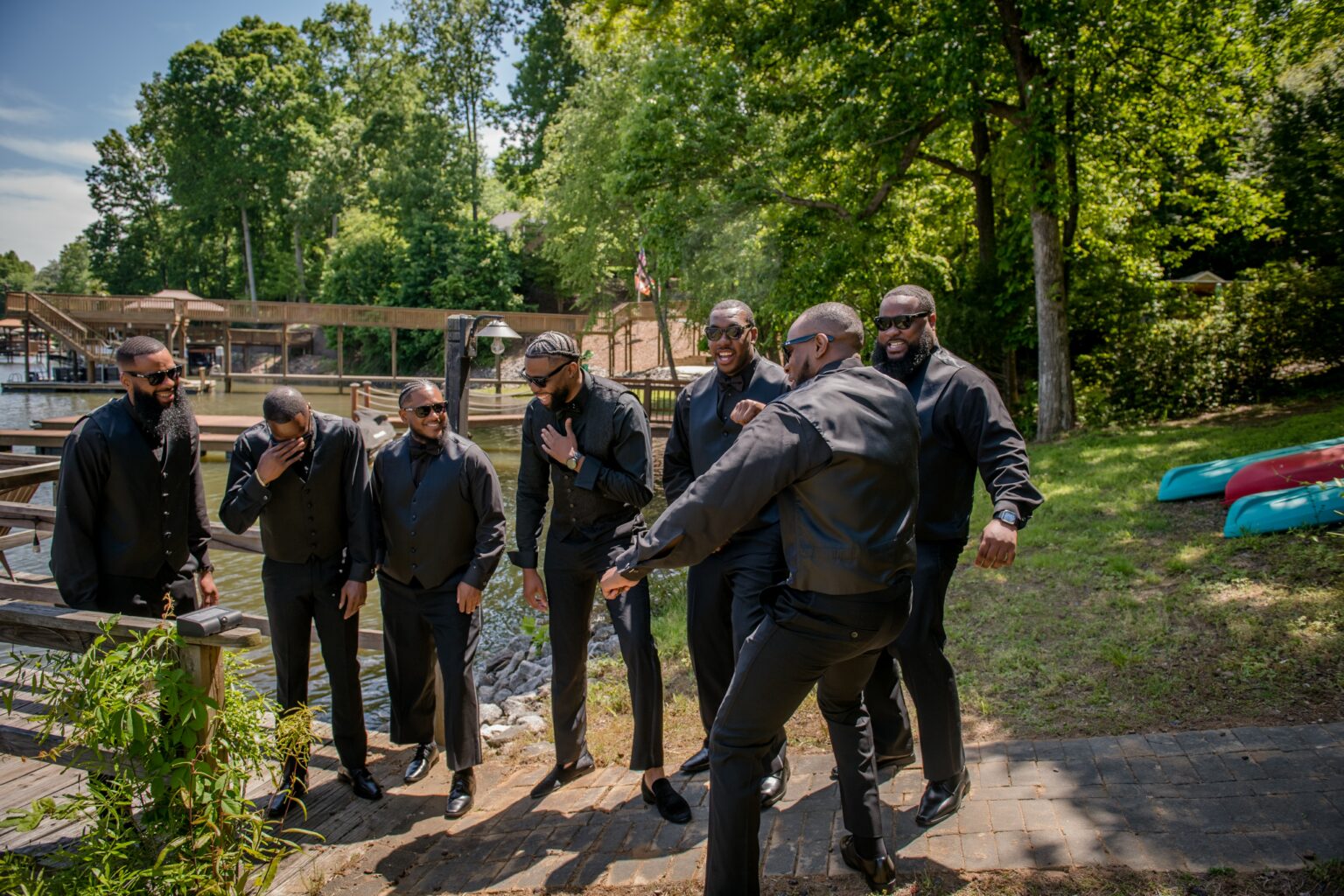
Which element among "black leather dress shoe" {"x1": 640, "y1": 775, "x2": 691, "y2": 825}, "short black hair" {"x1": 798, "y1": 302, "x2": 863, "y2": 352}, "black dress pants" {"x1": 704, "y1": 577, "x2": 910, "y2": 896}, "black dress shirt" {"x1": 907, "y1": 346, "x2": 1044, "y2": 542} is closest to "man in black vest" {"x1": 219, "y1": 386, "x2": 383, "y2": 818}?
"black leather dress shoe" {"x1": 640, "y1": 775, "x2": 691, "y2": 825}

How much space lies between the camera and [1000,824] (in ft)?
12.4

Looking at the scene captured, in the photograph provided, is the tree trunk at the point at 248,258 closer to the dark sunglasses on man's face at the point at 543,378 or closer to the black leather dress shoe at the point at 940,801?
the dark sunglasses on man's face at the point at 543,378

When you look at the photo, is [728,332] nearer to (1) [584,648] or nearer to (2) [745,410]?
(2) [745,410]

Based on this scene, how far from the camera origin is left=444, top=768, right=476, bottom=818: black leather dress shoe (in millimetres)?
4734

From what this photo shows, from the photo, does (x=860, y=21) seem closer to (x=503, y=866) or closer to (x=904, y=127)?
(x=904, y=127)

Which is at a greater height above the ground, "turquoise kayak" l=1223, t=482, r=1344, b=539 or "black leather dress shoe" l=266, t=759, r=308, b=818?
"turquoise kayak" l=1223, t=482, r=1344, b=539

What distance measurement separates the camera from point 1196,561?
7.06 m

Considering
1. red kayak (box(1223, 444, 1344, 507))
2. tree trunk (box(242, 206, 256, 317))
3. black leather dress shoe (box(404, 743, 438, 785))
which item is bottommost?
black leather dress shoe (box(404, 743, 438, 785))

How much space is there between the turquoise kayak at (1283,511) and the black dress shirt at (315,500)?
6565 millimetres

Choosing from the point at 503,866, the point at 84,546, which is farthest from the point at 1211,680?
the point at 84,546

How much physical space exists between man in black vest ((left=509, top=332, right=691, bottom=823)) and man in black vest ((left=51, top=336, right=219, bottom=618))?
5.72 ft

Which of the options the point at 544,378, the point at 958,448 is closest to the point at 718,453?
the point at 544,378

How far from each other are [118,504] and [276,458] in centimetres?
77

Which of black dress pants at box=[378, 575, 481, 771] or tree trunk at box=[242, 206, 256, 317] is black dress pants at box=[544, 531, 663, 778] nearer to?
black dress pants at box=[378, 575, 481, 771]
